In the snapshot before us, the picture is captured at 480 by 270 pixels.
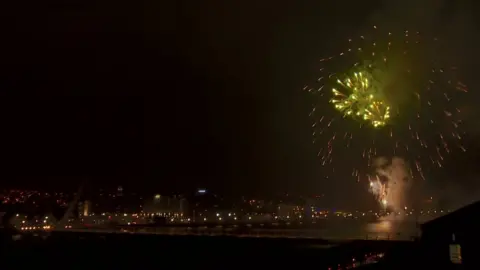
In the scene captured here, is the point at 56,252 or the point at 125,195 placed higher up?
the point at 125,195

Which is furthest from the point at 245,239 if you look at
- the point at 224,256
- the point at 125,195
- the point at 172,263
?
the point at 125,195

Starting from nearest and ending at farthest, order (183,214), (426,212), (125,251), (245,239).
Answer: (245,239), (125,251), (426,212), (183,214)

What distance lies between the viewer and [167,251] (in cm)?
4288

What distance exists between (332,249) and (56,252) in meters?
25.1

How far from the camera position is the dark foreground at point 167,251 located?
33.3 meters

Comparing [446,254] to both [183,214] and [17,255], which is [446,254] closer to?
[17,255]

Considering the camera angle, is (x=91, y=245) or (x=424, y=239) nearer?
(x=424, y=239)

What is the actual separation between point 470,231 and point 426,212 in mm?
67465

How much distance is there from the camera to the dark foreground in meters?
33.3

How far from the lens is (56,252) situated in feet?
148

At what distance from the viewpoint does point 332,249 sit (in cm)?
3297

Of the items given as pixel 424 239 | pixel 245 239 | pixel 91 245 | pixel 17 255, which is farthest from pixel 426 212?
pixel 424 239

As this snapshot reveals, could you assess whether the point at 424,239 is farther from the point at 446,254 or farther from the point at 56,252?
the point at 56,252

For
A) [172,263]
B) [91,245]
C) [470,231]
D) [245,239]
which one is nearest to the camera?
[470,231]
